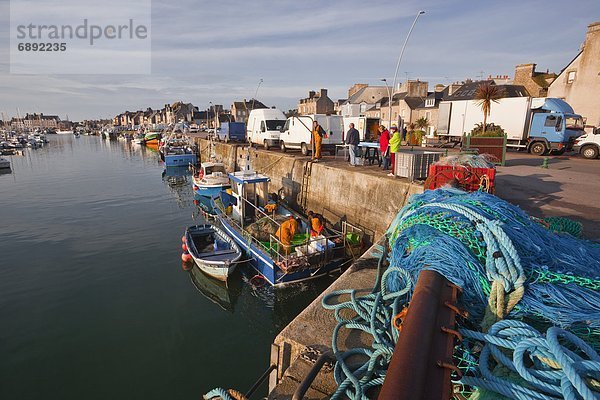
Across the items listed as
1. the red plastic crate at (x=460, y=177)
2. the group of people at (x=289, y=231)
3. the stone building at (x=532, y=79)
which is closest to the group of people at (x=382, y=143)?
the group of people at (x=289, y=231)

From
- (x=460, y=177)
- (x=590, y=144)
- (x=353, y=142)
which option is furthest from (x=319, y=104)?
(x=460, y=177)

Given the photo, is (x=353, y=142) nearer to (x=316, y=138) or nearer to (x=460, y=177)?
(x=316, y=138)

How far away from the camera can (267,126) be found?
24.4m

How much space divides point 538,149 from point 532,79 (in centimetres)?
2105

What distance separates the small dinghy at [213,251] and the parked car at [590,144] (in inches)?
843

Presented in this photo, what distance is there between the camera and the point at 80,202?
23.4m

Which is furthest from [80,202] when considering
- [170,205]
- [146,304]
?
[146,304]

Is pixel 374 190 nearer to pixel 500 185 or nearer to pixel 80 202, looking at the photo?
pixel 500 185

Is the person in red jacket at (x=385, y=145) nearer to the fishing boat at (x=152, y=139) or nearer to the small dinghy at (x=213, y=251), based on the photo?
the small dinghy at (x=213, y=251)

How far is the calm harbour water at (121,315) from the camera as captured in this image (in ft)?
24.1

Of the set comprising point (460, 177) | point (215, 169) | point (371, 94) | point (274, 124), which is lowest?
point (215, 169)

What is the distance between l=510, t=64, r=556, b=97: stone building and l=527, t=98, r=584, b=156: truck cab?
17.1 metres

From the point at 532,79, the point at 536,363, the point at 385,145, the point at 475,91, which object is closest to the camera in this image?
the point at 536,363

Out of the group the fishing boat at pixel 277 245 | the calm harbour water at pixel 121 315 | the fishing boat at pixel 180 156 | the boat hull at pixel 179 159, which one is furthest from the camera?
the fishing boat at pixel 180 156
